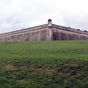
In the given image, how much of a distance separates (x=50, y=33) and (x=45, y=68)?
438 inches

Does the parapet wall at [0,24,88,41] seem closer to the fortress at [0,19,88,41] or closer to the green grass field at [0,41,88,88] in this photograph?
the fortress at [0,19,88,41]

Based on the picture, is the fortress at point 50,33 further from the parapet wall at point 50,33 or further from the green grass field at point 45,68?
the green grass field at point 45,68

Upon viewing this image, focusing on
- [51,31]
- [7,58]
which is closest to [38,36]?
[51,31]

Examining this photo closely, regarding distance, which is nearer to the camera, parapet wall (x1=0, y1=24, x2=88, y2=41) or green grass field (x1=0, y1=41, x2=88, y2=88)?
green grass field (x1=0, y1=41, x2=88, y2=88)

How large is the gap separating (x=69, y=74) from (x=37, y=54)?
3288 millimetres

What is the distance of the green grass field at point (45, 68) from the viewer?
51.3ft

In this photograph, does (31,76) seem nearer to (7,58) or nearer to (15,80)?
(15,80)

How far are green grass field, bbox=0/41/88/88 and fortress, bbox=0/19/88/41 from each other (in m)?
7.41

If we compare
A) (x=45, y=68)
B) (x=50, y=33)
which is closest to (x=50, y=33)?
(x=50, y=33)

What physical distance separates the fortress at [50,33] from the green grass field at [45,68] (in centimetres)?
741

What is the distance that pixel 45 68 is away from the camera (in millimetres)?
16734

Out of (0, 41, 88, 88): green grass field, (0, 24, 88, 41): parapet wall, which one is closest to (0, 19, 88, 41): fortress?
(0, 24, 88, 41): parapet wall

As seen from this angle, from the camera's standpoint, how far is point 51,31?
90.5 feet

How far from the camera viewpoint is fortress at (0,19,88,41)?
27.6 meters
